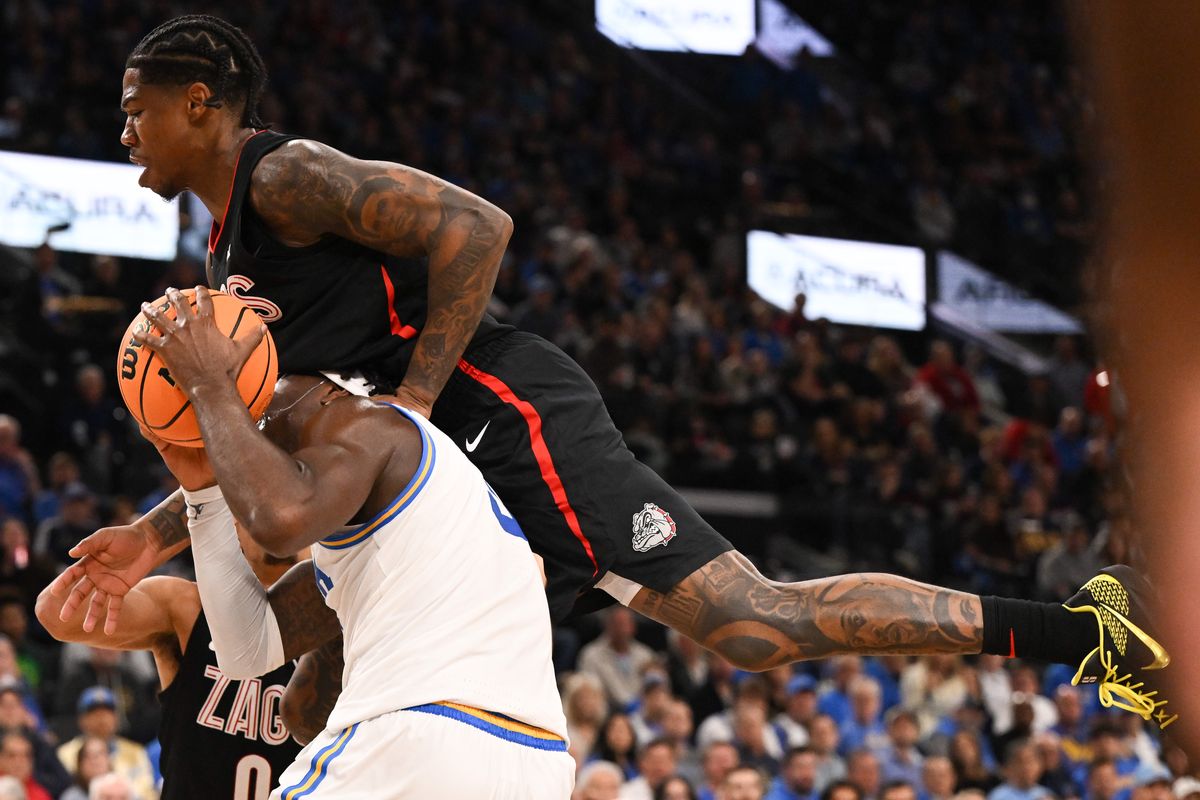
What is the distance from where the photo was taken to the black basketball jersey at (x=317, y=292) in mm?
3641

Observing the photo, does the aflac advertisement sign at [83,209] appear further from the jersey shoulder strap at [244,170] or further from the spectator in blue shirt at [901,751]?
the jersey shoulder strap at [244,170]

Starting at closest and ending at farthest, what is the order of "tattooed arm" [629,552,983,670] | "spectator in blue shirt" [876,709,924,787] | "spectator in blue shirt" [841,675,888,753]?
1. "tattooed arm" [629,552,983,670]
2. "spectator in blue shirt" [876,709,924,787]
3. "spectator in blue shirt" [841,675,888,753]

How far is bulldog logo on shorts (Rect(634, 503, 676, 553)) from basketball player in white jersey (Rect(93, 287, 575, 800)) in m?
1.04

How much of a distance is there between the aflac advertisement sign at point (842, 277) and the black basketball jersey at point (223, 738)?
13702 mm

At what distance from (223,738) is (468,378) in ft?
4.20

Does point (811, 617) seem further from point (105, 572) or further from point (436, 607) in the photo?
point (105, 572)

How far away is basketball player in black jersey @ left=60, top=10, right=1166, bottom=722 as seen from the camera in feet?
11.8

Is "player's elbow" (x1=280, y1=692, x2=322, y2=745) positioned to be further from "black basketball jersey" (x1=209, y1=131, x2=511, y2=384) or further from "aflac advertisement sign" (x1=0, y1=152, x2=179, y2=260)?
"aflac advertisement sign" (x1=0, y1=152, x2=179, y2=260)

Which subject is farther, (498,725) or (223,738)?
(223,738)

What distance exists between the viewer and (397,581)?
9.20ft

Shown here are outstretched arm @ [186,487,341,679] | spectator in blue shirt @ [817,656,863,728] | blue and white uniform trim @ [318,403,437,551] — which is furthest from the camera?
spectator in blue shirt @ [817,656,863,728]

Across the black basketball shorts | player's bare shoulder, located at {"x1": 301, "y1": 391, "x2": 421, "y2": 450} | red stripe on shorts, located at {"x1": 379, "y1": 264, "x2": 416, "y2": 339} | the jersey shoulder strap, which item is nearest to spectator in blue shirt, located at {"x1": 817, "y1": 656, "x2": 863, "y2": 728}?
the black basketball shorts

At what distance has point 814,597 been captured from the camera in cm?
404

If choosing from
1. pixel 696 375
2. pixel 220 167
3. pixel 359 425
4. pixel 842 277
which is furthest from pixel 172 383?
pixel 842 277
